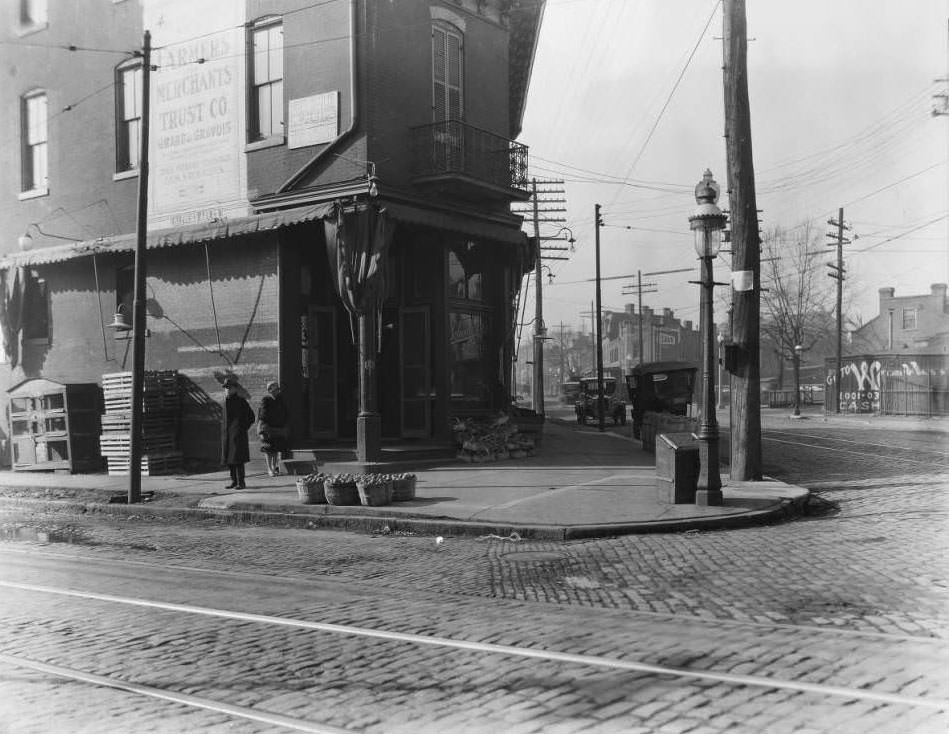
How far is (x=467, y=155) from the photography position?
1791cm

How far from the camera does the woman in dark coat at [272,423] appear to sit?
50.1 feet

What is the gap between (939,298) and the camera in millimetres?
54312

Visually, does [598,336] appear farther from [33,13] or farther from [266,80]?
[33,13]

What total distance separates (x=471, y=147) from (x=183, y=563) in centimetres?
1178

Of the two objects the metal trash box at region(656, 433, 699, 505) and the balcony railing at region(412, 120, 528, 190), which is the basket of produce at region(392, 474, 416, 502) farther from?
the balcony railing at region(412, 120, 528, 190)

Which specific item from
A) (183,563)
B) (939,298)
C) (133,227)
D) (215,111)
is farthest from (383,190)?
(939,298)

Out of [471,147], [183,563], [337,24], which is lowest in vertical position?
[183,563]

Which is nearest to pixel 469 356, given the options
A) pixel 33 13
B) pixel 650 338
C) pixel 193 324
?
pixel 193 324

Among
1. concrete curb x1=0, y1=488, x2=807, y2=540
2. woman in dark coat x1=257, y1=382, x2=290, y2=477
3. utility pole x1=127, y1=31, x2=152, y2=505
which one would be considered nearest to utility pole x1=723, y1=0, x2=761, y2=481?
concrete curb x1=0, y1=488, x2=807, y2=540

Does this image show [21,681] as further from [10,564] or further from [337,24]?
[337,24]

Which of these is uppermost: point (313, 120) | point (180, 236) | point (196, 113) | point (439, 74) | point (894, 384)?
point (439, 74)

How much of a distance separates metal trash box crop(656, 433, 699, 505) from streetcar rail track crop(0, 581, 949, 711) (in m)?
6.35

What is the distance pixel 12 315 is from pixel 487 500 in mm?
14220

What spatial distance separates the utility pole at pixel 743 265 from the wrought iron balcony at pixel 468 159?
571 cm
